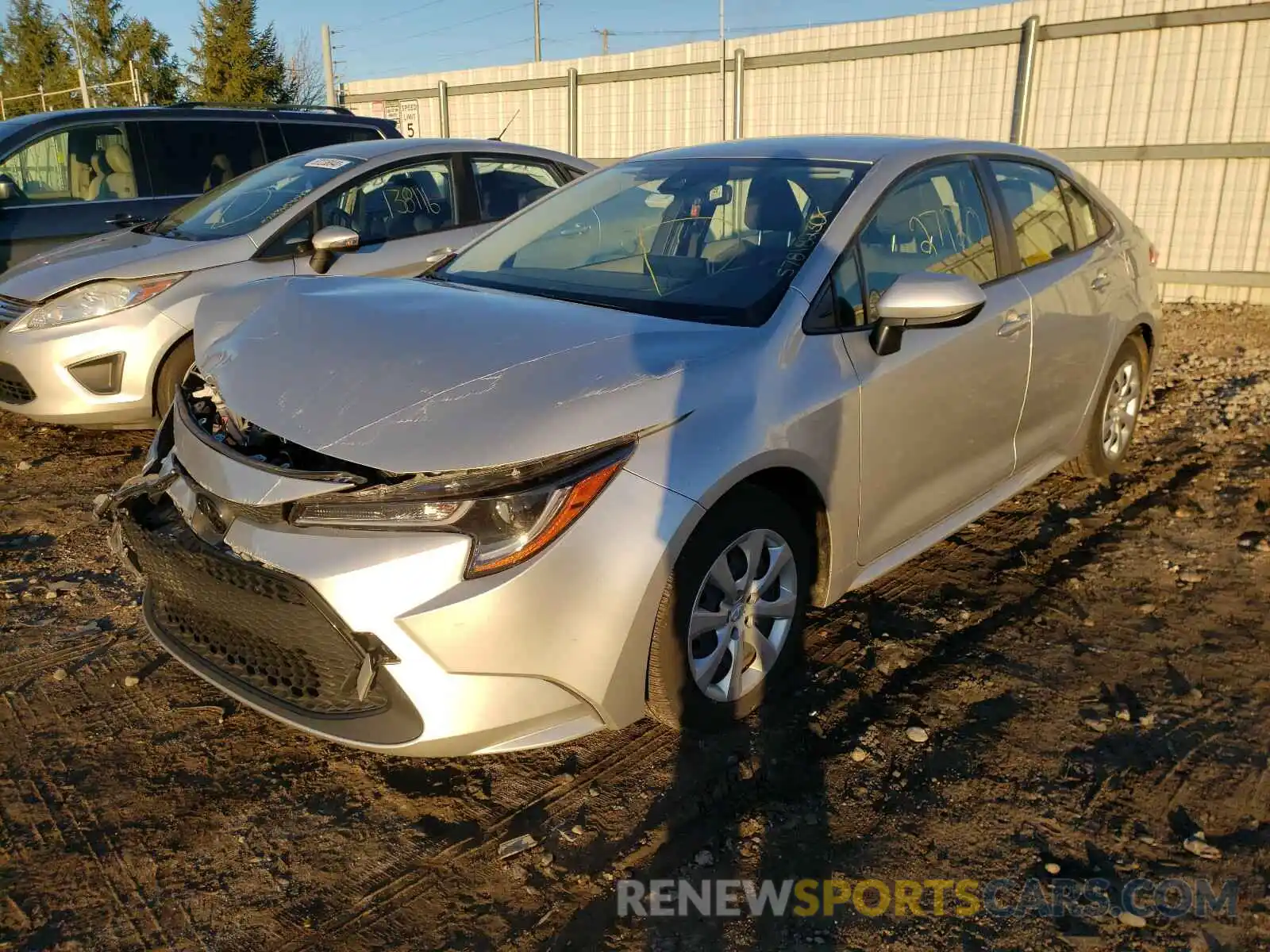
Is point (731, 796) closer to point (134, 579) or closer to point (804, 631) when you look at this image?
point (804, 631)

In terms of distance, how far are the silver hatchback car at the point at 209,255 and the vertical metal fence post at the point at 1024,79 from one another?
6796 millimetres

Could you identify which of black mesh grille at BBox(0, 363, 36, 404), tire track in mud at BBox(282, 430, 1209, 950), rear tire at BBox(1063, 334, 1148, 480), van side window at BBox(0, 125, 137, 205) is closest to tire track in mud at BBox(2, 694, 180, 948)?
tire track in mud at BBox(282, 430, 1209, 950)

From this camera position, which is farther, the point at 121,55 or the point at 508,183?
the point at 121,55

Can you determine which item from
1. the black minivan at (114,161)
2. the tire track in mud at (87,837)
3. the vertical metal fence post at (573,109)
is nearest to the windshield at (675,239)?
the tire track in mud at (87,837)

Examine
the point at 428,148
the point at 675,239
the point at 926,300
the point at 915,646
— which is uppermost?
the point at 428,148

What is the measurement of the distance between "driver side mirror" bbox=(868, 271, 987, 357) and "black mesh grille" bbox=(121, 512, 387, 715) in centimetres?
179

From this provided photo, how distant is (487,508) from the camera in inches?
89.6

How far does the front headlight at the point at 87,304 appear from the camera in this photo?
16.4 ft

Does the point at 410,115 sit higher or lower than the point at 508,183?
higher

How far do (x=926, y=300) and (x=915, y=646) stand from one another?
4.06ft

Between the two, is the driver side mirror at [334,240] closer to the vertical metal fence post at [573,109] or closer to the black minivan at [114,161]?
the black minivan at [114,161]

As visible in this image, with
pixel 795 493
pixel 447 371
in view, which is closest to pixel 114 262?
pixel 447 371

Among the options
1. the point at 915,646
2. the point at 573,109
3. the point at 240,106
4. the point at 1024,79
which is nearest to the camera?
the point at 915,646

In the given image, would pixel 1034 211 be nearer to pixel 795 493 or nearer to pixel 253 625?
pixel 795 493
